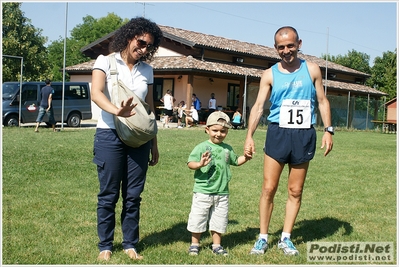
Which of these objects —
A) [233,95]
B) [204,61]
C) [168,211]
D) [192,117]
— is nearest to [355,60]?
[233,95]

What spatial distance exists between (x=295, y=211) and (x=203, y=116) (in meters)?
24.8

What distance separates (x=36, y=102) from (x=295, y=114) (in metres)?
18.6

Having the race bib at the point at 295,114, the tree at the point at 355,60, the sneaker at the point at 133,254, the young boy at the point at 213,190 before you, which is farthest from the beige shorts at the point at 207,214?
the tree at the point at 355,60

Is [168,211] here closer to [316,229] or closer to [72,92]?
[316,229]

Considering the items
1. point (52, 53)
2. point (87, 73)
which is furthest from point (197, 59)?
point (52, 53)

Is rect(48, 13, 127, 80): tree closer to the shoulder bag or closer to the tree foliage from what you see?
the tree foliage

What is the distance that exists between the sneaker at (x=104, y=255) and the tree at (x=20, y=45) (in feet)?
133

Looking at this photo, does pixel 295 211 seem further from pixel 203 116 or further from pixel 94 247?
pixel 203 116

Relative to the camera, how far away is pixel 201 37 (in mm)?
33281

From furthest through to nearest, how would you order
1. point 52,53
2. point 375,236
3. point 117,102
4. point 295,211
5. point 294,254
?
point 52,53, point 375,236, point 295,211, point 294,254, point 117,102

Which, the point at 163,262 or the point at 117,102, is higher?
the point at 117,102

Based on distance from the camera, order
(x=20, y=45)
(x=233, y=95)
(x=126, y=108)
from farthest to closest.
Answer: (x=20, y=45) → (x=233, y=95) → (x=126, y=108)

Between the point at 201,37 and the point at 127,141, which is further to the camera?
the point at 201,37

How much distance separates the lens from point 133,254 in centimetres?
448
